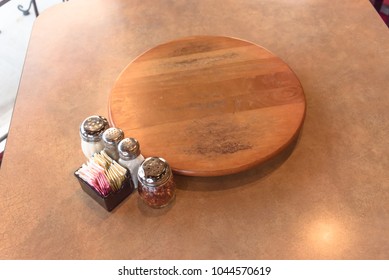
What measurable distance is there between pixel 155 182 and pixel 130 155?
0.10 metres

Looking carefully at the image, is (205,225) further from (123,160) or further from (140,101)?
(140,101)

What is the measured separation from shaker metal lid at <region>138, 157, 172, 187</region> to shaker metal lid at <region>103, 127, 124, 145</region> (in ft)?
0.32

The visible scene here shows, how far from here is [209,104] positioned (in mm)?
1113

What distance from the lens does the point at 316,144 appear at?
106 cm

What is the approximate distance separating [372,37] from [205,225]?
1025mm

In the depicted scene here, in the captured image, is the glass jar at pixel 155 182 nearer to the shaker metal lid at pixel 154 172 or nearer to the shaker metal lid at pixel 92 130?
the shaker metal lid at pixel 154 172

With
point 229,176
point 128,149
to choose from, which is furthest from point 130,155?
point 229,176

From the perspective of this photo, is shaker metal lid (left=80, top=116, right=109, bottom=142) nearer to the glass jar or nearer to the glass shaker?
the glass shaker

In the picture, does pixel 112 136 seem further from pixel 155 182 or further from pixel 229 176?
pixel 229 176

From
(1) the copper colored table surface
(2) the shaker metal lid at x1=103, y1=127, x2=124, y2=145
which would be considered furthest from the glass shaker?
(1) the copper colored table surface

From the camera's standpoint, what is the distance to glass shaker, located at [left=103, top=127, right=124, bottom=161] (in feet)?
3.05

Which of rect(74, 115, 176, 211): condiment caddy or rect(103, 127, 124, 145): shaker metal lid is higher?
rect(103, 127, 124, 145): shaker metal lid

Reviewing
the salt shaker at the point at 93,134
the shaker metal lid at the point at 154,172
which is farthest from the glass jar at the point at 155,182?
the salt shaker at the point at 93,134

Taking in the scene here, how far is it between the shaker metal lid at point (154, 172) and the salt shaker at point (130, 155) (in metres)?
0.03
